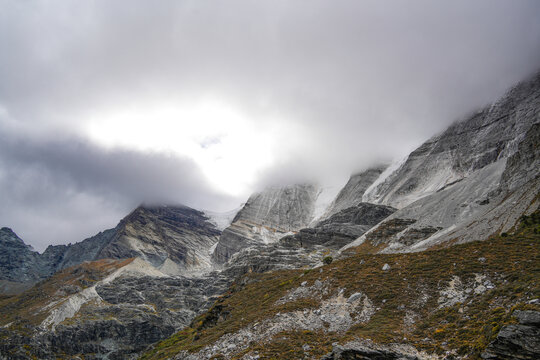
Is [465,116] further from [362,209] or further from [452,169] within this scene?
[362,209]

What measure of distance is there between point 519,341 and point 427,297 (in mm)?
13122

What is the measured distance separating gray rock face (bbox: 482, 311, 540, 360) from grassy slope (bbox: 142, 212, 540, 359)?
107 cm

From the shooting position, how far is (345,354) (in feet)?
67.8

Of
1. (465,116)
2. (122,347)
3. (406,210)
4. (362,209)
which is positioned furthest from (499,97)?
(122,347)

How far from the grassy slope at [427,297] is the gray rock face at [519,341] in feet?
3.51

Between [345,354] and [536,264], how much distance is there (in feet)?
59.1

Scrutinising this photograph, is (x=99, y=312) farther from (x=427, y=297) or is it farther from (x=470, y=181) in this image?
(x=470, y=181)

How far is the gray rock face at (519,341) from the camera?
14.2 meters

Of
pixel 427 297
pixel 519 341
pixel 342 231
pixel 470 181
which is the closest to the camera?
pixel 519 341

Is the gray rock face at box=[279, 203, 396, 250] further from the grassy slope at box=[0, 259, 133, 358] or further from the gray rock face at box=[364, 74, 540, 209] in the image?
the grassy slope at box=[0, 259, 133, 358]

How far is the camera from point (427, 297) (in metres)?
27.3

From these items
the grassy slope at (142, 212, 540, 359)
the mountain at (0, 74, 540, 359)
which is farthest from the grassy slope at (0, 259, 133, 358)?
the grassy slope at (142, 212, 540, 359)

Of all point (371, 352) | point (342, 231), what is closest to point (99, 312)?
point (342, 231)

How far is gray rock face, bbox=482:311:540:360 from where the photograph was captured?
46.7 ft
